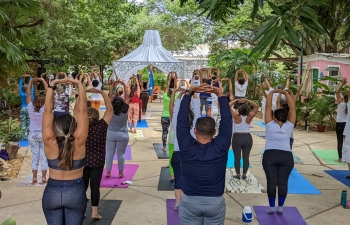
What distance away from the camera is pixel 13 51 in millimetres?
6961

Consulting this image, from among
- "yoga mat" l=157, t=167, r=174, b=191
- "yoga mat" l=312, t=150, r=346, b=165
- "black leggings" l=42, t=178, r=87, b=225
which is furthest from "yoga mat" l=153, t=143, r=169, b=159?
"black leggings" l=42, t=178, r=87, b=225

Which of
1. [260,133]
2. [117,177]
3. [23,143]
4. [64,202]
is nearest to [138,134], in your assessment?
[23,143]

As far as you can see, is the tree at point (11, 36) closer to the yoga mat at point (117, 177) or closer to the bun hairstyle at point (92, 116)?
the bun hairstyle at point (92, 116)

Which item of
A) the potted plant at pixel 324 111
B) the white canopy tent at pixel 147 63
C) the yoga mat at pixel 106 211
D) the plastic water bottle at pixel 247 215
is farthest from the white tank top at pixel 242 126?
the white canopy tent at pixel 147 63

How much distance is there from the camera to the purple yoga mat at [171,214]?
531 cm

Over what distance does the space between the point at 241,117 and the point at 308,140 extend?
5652mm

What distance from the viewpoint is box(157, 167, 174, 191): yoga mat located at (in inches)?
271

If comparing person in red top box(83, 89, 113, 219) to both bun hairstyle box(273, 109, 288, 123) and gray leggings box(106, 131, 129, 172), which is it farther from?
bun hairstyle box(273, 109, 288, 123)

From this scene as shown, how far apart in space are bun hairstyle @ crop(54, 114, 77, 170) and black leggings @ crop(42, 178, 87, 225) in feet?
0.54

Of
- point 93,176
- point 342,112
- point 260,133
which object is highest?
point 342,112

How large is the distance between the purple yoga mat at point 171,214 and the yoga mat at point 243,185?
1192 millimetres

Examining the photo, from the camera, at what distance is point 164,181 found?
24.0 ft

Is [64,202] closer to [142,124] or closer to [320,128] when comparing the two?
[142,124]

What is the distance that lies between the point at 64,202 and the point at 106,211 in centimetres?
242
